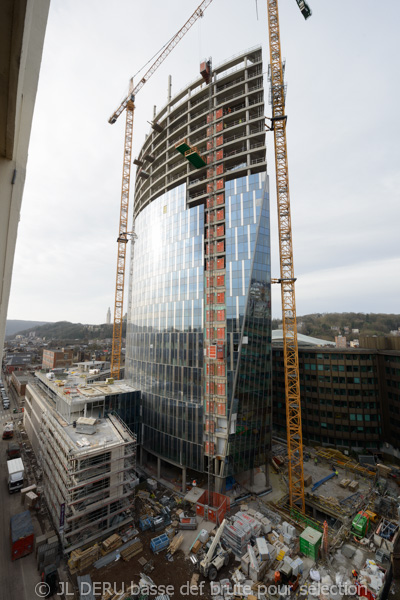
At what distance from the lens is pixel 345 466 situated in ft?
165

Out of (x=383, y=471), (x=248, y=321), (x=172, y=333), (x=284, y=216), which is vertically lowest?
(x=383, y=471)

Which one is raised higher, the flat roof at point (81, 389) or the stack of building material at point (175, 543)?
the flat roof at point (81, 389)

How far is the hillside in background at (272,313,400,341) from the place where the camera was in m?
139

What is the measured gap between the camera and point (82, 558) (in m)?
28.6

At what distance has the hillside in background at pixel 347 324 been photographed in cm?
13925

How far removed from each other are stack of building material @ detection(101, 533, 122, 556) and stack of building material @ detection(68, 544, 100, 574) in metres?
0.93

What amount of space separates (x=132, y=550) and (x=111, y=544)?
2.63 meters

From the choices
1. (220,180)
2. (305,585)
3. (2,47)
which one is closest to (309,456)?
(305,585)

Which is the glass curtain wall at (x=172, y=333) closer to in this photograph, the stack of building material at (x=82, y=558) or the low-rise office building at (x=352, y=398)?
the stack of building material at (x=82, y=558)

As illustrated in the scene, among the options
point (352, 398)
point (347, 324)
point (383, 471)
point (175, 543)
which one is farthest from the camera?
point (347, 324)

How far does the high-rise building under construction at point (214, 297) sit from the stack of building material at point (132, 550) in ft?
41.0

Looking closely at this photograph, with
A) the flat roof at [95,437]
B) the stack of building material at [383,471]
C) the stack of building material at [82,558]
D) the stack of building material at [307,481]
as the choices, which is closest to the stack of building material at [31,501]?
the flat roof at [95,437]

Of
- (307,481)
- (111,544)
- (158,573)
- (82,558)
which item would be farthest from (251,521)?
(82,558)

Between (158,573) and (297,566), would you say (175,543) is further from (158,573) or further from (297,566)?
(297,566)
